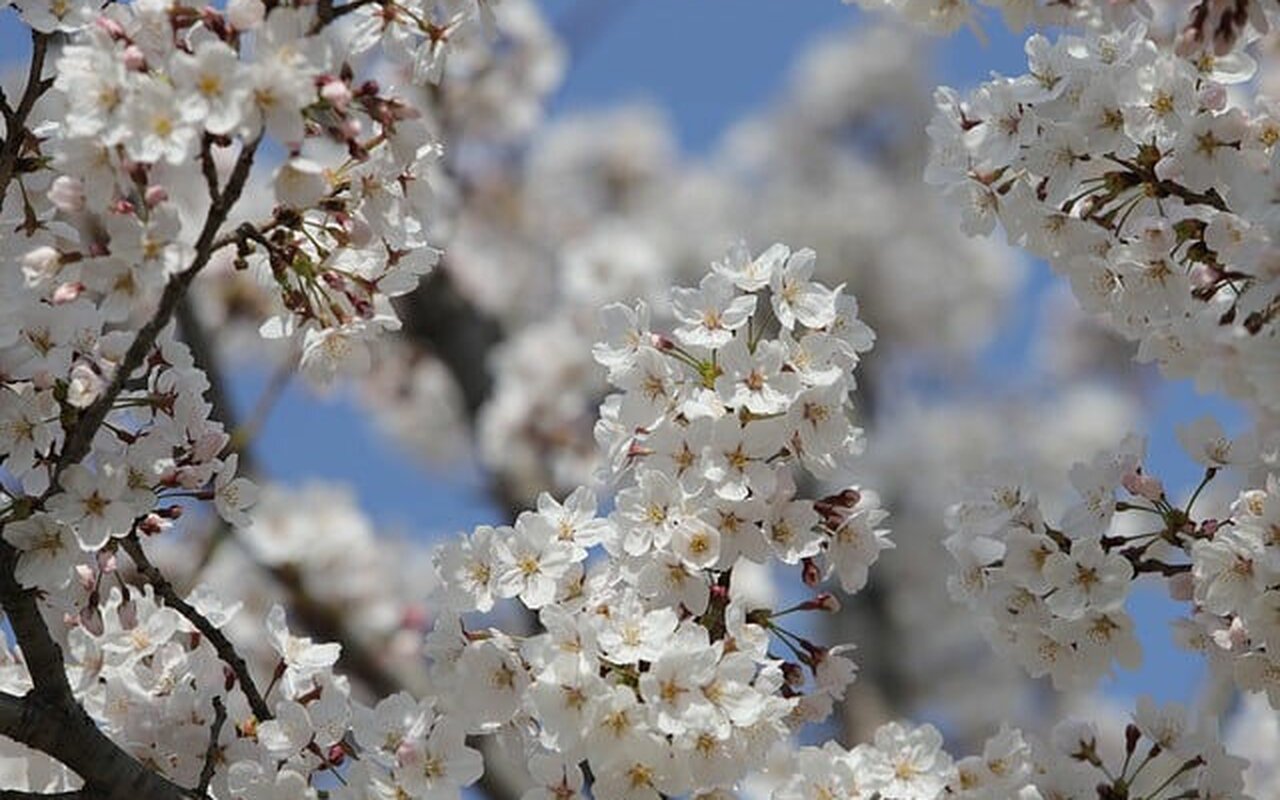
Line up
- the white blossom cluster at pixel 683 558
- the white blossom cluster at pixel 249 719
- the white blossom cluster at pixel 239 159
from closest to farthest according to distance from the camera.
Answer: the white blossom cluster at pixel 239 159 < the white blossom cluster at pixel 683 558 < the white blossom cluster at pixel 249 719

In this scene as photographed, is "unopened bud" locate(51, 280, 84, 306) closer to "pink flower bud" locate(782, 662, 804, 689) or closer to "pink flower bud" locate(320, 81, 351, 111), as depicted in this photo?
"pink flower bud" locate(320, 81, 351, 111)

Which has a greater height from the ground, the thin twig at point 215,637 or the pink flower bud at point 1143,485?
the pink flower bud at point 1143,485

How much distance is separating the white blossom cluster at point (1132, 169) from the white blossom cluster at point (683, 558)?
428mm

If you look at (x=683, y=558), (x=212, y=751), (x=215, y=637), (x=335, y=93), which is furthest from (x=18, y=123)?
(x=683, y=558)

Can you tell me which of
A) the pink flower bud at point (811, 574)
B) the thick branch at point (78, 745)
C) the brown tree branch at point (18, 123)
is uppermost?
the pink flower bud at point (811, 574)

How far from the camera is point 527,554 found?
282cm

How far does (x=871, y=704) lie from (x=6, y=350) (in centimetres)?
632

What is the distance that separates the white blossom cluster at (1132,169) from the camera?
9.57ft

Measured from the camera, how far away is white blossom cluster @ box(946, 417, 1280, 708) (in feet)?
9.46

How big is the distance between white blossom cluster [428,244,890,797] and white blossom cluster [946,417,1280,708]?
1.15 feet

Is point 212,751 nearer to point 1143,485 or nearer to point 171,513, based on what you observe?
point 171,513

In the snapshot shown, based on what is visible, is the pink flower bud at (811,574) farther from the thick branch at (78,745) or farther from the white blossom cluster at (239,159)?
the thick branch at (78,745)

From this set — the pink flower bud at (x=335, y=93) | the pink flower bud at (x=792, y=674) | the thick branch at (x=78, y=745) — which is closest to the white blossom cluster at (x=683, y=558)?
the pink flower bud at (x=792, y=674)

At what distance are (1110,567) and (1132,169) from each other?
26.0 inches
